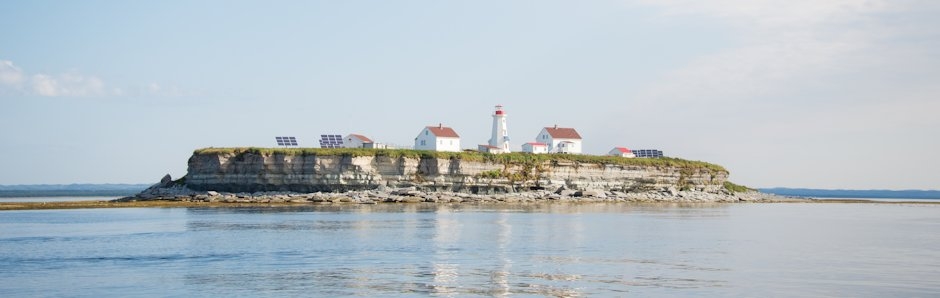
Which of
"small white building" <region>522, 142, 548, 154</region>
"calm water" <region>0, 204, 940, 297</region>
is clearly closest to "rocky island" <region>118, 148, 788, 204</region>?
"small white building" <region>522, 142, 548, 154</region>

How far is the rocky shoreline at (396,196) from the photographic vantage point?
220 ft

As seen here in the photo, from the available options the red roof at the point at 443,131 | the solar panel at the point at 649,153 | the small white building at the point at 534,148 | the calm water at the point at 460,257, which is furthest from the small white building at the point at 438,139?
the calm water at the point at 460,257

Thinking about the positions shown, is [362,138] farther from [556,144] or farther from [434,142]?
[556,144]

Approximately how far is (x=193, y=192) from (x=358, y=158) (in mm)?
12714

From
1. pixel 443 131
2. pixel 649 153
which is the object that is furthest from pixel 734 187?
pixel 443 131

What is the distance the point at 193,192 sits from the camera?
226ft

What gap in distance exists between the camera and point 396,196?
2717 inches

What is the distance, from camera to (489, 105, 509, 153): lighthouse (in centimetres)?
9069

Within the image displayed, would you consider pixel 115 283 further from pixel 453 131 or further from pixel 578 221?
pixel 453 131

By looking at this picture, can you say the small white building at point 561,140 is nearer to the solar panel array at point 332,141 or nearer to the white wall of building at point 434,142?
the white wall of building at point 434,142

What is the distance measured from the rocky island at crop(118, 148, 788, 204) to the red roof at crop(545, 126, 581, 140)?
35.3 feet

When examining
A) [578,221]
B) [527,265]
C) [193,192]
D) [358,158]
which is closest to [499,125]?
[358,158]

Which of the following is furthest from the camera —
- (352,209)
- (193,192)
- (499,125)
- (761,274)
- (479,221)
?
(499,125)

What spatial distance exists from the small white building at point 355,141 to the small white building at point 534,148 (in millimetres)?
16038
